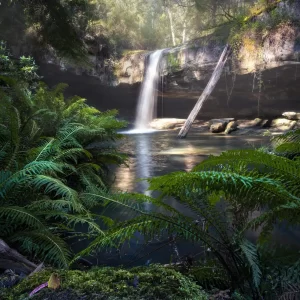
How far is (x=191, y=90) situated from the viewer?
17828mm

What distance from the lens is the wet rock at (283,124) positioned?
1520cm

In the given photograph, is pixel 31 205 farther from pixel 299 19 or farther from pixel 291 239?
pixel 299 19

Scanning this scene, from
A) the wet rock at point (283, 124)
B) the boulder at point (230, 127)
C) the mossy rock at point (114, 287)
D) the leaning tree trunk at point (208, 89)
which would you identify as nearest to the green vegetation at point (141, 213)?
the mossy rock at point (114, 287)

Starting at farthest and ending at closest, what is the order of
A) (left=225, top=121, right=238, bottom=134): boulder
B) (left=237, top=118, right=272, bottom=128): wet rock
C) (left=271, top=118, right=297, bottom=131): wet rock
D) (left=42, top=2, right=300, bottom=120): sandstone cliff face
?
(left=237, top=118, right=272, bottom=128): wet rock, (left=271, top=118, right=297, bottom=131): wet rock, (left=225, top=121, right=238, bottom=134): boulder, (left=42, top=2, right=300, bottom=120): sandstone cliff face

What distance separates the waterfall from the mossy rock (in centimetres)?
1566

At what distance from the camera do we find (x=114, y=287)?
1082 mm

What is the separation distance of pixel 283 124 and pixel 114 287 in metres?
16.3

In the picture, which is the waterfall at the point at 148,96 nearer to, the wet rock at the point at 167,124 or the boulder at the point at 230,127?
the wet rock at the point at 167,124

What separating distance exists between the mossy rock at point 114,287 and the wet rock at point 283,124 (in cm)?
1529

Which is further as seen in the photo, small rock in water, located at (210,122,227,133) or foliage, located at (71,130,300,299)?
small rock in water, located at (210,122,227,133)

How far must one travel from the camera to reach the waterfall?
17250mm

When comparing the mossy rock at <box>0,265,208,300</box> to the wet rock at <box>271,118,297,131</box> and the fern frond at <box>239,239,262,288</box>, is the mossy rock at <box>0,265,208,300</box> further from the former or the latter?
the wet rock at <box>271,118,297,131</box>

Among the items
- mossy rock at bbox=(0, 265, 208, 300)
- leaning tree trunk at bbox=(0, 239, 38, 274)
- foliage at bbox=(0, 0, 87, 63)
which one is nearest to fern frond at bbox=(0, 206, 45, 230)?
leaning tree trunk at bbox=(0, 239, 38, 274)

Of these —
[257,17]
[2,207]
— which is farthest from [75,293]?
[257,17]
